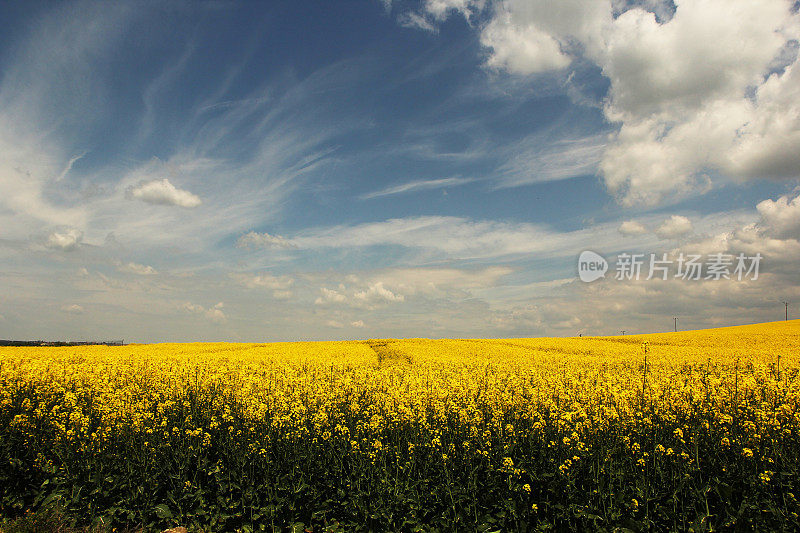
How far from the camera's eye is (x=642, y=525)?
17.3ft

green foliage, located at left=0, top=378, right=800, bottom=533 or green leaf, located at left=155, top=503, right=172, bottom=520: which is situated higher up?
green foliage, located at left=0, top=378, right=800, bottom=533

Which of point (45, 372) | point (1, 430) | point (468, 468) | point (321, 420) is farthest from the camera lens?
point (45, 372)

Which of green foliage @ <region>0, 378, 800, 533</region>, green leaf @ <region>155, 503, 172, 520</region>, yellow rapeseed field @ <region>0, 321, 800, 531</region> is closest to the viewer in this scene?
green foliage @ <region>0, 378, 800, 533</region>

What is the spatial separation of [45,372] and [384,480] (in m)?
10.2

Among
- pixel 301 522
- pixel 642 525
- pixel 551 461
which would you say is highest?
pixel 551 461

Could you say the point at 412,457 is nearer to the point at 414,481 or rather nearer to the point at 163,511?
the point at 414,481

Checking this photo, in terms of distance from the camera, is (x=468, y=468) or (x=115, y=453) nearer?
(x=468, y=468)

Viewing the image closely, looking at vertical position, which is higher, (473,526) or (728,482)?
(728,482)

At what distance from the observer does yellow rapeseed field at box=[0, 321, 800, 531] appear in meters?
5.74

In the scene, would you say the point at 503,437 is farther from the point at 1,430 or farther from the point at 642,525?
the point at 1,430

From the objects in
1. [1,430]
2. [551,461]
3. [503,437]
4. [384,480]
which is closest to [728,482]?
[551,461]

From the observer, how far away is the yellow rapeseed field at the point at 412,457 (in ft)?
18.8

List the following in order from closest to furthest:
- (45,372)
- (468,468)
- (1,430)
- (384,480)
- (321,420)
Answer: (384,480), (468,468), (321,420), (1,430), (45,372)

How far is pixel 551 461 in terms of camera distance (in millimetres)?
6152
